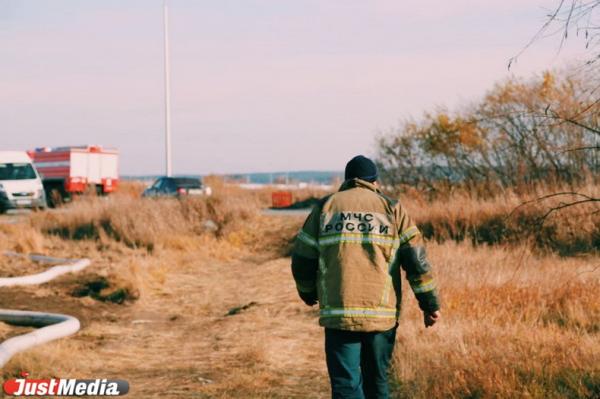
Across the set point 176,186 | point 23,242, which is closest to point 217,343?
point 23,242

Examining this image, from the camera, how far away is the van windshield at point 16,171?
104ft

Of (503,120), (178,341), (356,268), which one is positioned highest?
(503,120)

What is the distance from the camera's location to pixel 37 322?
1042cm

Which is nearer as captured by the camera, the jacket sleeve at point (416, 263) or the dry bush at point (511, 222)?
the jacket sleeve at point (416, 263)

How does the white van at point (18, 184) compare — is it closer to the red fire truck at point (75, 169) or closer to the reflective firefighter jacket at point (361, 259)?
the red fire truck at point (75, 169)

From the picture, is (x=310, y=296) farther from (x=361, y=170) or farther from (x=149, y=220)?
(x=149, y=220)

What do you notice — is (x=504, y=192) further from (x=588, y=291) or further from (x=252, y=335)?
(x=252, y=335)

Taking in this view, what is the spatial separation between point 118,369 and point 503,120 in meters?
15.2

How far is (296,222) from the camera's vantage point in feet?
68.6

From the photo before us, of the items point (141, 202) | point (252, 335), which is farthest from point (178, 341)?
point (141, 202)

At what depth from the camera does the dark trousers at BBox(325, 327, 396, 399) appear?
5.65m

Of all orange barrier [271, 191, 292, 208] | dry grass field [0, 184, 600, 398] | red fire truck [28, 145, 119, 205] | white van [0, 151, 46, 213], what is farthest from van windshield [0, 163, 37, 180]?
dry grass field [0, 184, 600, 398]

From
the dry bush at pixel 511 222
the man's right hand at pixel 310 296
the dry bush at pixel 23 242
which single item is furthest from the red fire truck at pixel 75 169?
the man's right hand at pixel 310 296

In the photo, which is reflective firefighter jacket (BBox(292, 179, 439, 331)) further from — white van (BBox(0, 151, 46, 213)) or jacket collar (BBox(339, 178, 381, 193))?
white van (BBox(0, 151, 46, 213))
